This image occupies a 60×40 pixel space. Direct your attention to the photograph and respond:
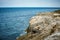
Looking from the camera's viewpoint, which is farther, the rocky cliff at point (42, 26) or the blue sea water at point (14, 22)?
the blue sea water at point (14, 22)

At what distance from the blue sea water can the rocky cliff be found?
17 centimetres

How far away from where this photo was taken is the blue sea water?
3.40 meters

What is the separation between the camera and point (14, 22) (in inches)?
143

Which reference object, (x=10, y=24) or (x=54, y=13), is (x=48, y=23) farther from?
(x=10, y=24)

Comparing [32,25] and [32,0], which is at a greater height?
[32,0]

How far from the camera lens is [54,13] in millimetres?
3420

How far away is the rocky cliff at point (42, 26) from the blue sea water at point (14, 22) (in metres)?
0.17

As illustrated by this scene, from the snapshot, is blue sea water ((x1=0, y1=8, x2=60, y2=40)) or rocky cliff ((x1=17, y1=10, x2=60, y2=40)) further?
blue sea water ((x1=0, y1=8, x2=60, y2=40))

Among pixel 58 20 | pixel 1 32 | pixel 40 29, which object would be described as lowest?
pixel 1 32

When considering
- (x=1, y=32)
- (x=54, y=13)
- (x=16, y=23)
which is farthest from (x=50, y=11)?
(x=1, y=32)

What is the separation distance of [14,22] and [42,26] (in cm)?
104

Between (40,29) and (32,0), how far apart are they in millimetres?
926

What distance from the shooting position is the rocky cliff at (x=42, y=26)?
9.33ft

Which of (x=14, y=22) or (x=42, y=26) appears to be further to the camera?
(x=14, y=22)
